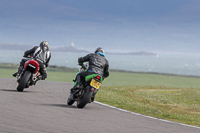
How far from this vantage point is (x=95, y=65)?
1328 centimetres

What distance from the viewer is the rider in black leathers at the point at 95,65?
43.3ft

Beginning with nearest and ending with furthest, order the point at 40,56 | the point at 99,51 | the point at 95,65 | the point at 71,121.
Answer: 1. the point at 71,121
2. the point at 95,65
3. the point at 99,51
4. the point at 40,56

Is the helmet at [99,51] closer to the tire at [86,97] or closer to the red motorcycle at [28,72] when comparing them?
the tire at [86,97]

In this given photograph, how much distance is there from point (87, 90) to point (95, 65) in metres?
1.00

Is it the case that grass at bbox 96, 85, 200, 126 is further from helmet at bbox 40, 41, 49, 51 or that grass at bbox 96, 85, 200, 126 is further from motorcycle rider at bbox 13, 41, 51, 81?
helmet at bbox 40, 41, 49, 51

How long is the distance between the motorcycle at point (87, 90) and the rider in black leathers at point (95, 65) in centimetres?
16

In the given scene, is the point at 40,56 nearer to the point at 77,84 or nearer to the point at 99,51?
the point at 99,51

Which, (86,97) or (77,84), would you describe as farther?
(77,84)

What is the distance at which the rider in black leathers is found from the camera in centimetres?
1319

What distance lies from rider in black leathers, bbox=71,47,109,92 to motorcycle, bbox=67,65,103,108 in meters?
0.16

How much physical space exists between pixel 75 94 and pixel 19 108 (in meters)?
2.12

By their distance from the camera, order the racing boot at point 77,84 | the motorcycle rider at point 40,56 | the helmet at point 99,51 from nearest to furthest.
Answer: the racing boot at point 77,84, the helmet at point 99,51, the motorcycle rider at point 40,56

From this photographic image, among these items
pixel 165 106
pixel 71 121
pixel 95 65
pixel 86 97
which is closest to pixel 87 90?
pixel 86 97

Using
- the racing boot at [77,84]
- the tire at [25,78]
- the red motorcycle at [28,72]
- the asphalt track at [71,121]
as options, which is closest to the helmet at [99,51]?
the racing boot at [77,84]
